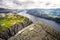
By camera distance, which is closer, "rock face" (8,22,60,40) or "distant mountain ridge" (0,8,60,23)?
"rock face" (8,22,60,40)

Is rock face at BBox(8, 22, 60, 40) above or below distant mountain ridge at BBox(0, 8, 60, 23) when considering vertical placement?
above

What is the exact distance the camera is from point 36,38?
10.2 feet

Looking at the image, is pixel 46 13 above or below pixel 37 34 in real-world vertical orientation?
below

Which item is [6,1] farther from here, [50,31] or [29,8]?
[50,31]

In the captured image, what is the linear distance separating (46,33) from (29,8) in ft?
29.4

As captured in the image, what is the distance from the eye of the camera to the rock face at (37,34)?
10.2 feet

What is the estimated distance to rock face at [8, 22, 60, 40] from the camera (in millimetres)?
3117

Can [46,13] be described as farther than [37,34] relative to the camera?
Yes

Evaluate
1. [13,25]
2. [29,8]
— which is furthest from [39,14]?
[13,25]

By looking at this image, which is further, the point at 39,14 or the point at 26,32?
the point at 39,14

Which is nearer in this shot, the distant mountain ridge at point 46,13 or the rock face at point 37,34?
the rock face at point 37,34

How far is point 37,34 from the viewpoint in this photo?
319cm

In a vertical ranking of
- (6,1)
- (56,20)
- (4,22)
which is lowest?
(56,20)

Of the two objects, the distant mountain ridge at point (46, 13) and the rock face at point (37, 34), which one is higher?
the rock face at point (37, 34)
